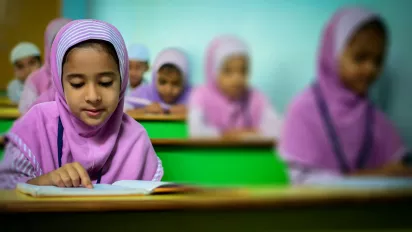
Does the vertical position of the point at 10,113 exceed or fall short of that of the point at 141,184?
it exceeds it

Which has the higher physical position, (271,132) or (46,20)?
(46,20)

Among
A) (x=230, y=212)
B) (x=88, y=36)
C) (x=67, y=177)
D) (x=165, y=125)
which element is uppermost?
(x=88, y=36)

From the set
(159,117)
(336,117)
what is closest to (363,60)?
(336,117)

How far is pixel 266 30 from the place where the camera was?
115 centimetres

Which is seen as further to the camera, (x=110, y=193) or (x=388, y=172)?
(x=388, y=172)

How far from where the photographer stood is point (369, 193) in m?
1.14

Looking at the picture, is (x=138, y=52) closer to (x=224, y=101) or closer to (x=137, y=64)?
(x=137, y=64)

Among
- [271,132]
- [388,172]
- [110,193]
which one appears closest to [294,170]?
[271,132]

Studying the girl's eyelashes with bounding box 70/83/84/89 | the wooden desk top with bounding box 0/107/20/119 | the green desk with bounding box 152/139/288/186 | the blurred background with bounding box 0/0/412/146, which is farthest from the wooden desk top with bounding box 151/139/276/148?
the wooden desk top with bounding box 0/107/20/119

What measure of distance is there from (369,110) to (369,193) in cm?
20

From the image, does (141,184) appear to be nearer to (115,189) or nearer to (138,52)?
(115,189)

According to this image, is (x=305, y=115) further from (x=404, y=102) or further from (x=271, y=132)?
(x=404, y=102)

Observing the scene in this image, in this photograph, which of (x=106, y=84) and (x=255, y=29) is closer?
(x=106, y=84)

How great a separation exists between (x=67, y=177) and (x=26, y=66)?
27cm
